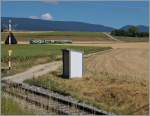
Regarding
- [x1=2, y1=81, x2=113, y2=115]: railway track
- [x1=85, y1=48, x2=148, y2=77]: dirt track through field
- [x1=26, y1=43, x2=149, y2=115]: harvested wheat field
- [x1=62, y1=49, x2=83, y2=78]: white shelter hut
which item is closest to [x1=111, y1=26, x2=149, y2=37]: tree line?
[x1=85, y1=48, x2=148, y2=77]: dirt track through field

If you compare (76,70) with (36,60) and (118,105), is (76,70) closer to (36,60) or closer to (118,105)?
(118,105)

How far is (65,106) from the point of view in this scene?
53.0ft

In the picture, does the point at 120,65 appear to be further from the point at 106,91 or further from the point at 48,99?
the point at 48,99

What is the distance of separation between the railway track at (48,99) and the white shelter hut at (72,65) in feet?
8.74

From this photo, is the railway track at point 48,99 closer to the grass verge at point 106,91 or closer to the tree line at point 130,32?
the grass verge at point 106,91

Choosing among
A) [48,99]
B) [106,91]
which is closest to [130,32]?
[106,91]

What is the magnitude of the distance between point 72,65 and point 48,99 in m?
6.54

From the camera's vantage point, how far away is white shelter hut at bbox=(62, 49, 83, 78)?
2373cm

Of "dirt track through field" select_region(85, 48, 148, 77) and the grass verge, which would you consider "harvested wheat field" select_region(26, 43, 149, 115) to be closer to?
the grass verge

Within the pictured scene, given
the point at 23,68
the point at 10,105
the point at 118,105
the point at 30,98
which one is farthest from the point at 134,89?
the point at 23,68

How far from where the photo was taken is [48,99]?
58.4 ft

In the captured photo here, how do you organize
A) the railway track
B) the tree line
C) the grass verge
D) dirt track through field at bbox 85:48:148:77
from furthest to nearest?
the tree line → dirt track through field at bbox 85:48:148:77 → the grass verge → the railway track

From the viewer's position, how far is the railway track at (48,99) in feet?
49.5

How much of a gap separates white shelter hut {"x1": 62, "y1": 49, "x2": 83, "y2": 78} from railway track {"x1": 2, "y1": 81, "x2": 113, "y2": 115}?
266cm
